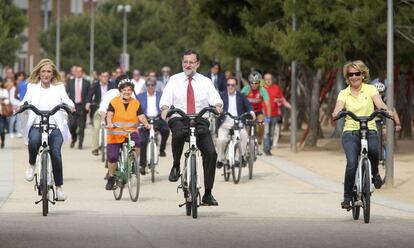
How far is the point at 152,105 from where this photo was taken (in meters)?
24.2

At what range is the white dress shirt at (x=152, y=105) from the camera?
24.1 metres

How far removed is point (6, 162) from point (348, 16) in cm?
709

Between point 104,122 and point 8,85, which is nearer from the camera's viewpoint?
point 104,122

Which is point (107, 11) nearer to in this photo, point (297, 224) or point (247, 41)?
point (247, 41)

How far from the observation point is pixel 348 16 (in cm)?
2611

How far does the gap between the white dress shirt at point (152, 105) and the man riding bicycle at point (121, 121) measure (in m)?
5.09

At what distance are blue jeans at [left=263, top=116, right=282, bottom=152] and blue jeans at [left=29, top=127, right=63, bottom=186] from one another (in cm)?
1371

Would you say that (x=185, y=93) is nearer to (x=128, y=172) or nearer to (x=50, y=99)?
(x=50, y=99)

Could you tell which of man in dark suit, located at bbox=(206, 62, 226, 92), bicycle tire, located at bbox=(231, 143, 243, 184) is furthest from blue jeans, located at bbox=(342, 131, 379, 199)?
man in dark suit, located at bbox=(206, 62, 226, 92)

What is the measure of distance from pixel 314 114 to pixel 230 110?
10384 millimetres

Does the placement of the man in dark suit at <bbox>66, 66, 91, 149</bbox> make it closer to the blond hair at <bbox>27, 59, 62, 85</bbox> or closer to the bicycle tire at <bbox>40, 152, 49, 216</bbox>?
the blond hair at <bbox>27, 59, 62, 85</bbox>

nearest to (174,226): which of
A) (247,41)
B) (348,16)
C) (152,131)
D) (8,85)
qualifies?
(152,131)

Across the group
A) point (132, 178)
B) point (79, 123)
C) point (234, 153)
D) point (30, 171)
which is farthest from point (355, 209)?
point (79, 123)

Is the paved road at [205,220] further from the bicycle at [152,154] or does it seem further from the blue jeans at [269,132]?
the blue jeans at [269,132]
